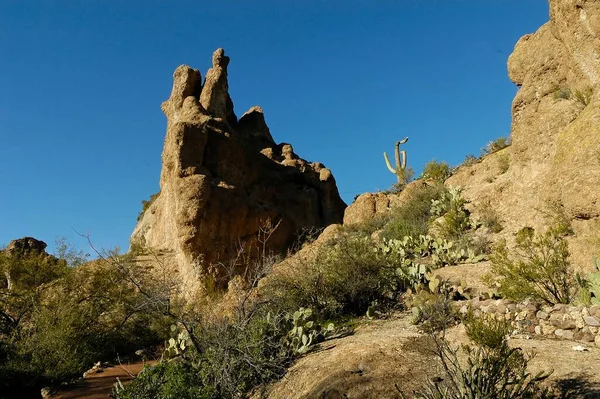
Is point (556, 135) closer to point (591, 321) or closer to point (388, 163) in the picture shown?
point (591, 321)

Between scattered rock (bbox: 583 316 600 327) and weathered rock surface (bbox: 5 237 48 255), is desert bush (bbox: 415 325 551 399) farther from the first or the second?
weathered rock surface (bbox: 5 237 48 255)

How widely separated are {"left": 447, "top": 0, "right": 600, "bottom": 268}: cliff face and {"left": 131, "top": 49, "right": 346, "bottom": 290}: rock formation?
29.4ft

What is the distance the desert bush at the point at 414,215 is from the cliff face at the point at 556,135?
149 centimetres

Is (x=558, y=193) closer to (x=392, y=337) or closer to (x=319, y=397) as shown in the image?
(x=392, y=337)

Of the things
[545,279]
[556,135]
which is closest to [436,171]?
[556,135]

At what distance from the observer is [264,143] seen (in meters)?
27.0

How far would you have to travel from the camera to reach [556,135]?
10.8 metres

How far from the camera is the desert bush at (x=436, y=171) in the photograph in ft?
65.3

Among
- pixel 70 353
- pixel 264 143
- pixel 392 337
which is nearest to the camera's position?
pixel 392 337

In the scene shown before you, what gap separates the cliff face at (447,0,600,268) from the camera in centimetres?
770

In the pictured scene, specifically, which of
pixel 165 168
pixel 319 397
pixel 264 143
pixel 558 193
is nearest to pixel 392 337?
pixel 319 397

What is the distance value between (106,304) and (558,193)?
13.3m

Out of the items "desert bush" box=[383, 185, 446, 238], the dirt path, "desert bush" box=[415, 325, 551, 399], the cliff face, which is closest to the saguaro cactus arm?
"desert bush" box=[383, 185, 446, 238]

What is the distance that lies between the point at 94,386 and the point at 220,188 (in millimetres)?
10413
